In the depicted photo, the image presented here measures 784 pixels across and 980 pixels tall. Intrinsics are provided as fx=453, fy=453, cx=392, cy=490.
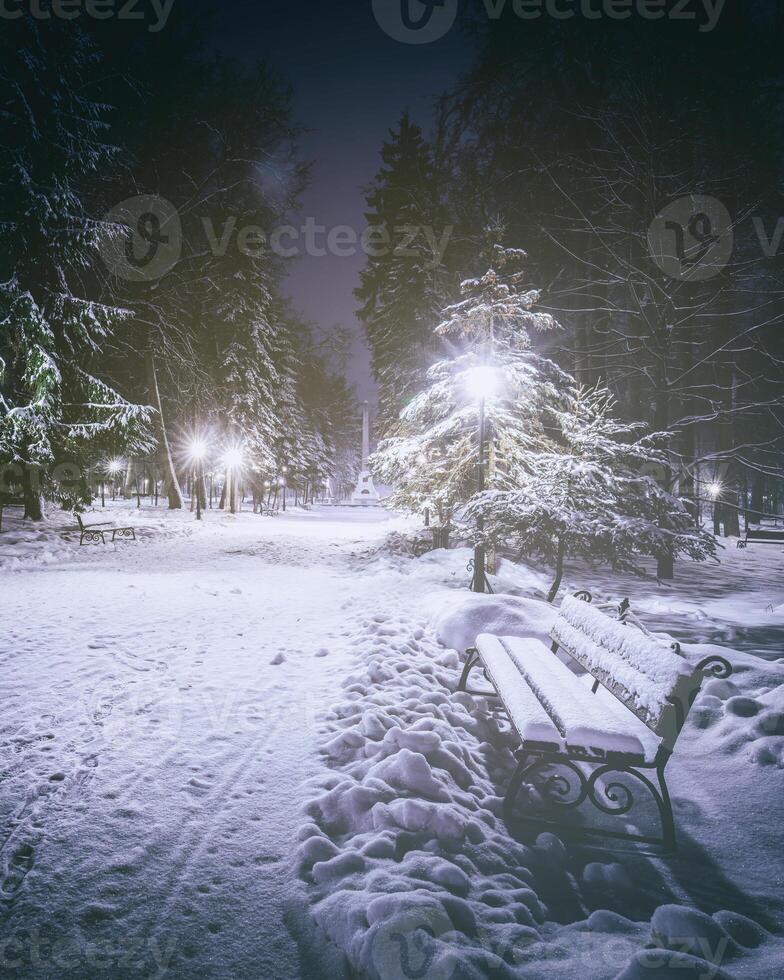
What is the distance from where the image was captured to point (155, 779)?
9.51 ft

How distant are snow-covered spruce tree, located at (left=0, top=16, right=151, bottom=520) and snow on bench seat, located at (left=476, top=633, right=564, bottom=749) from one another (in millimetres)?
12464

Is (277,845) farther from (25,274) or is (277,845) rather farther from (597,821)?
(25,274)

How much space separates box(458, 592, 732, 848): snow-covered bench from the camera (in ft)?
8.24

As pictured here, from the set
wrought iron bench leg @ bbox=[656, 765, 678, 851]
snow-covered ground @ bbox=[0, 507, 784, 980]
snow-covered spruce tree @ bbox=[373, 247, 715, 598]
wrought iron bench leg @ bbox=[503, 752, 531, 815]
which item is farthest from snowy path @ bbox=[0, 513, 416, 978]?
snow-covered spruce tree @ bbox=[373, 247, 715, 598]

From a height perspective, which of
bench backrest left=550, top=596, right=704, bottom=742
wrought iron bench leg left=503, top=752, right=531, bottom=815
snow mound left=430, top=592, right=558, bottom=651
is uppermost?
bench backrest left=550, top=596, right=704, bottom=742

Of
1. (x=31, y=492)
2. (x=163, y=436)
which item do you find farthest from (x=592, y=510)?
(x=163, y=436)

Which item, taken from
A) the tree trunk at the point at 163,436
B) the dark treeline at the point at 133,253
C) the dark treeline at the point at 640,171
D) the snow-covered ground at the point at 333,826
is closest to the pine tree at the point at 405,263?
the dark treeline at the point at 640,171

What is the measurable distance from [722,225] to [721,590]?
8.06 metres

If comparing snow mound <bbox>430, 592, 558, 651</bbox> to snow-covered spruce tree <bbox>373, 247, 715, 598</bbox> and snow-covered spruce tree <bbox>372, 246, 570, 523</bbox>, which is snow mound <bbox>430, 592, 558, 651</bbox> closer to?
snow-covered spruce tree <bbox>373, 247, 715, 598</bbox>

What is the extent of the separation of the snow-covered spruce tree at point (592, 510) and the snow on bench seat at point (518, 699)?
332 centimetres

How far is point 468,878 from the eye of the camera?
7.23 feet

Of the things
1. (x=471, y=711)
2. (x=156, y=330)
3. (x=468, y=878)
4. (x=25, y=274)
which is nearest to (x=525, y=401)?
(x=471, y=711)

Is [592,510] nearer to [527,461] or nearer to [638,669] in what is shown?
[527,461]

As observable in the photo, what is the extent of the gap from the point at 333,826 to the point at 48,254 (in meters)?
15.5
